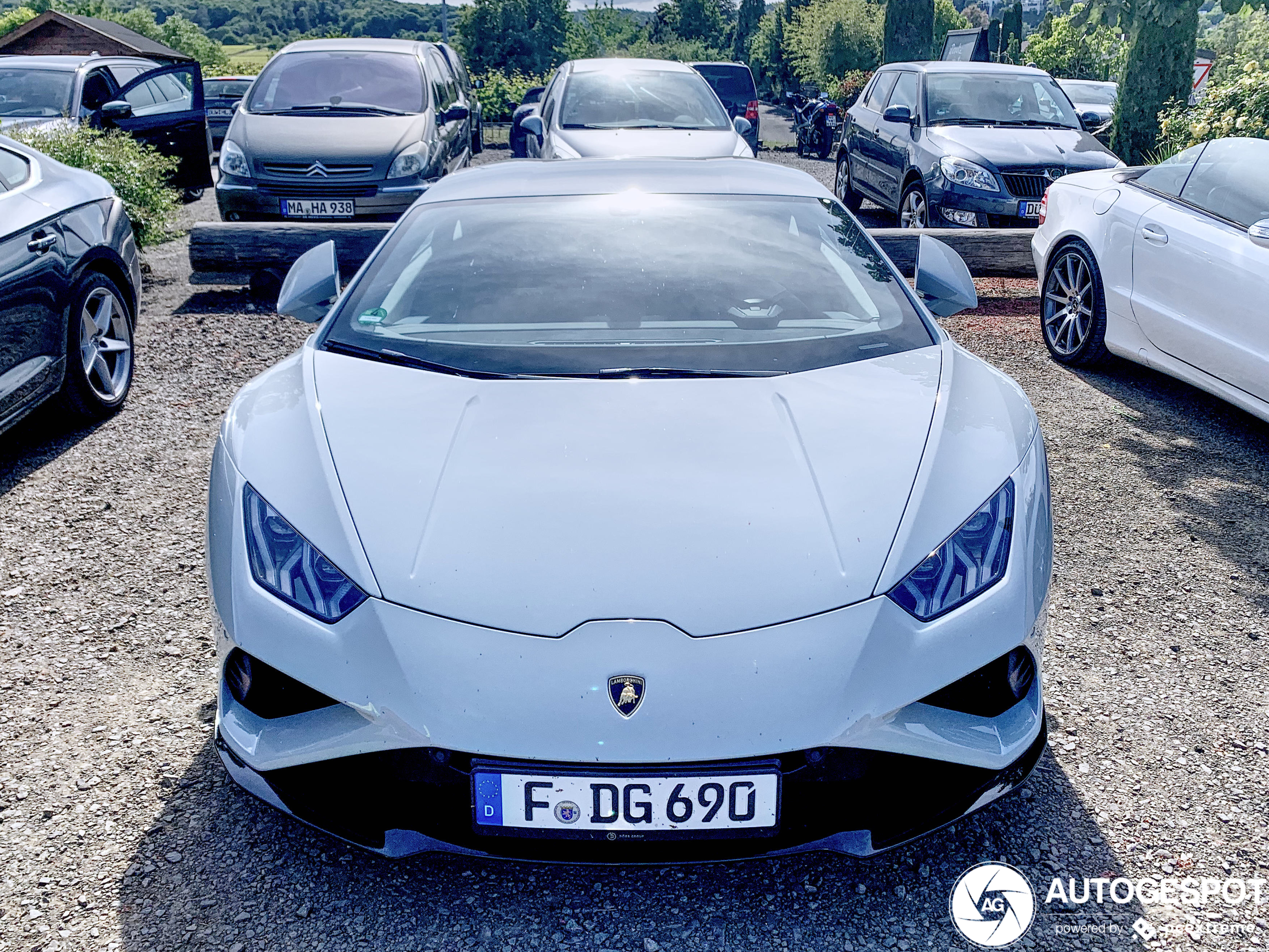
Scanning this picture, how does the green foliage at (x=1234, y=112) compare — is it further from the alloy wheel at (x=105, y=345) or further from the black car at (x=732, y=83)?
the black car at (x=732, y=83)

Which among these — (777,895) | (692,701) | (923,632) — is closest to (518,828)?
(692,701)

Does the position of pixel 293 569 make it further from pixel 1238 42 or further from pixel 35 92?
pixel 1238 42

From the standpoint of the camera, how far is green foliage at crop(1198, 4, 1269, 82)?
936cm

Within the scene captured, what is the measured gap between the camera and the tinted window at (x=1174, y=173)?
5703mm

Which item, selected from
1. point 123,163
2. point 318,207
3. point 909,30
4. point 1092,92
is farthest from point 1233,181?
point 909,30

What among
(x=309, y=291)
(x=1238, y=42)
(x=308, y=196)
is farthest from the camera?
(x=1238, y=42)

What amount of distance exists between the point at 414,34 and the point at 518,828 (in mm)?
81332


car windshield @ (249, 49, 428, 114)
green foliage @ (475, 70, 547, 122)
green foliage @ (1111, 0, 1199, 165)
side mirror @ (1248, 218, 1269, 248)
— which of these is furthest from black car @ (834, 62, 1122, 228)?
green foliage @ (475, 70, 547, 122)

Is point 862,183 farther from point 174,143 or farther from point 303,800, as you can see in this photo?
point 303,800

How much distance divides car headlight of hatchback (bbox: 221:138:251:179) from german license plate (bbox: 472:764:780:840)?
25.5ft

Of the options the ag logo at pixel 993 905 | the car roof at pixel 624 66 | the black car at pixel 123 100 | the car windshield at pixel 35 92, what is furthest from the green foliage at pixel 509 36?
the ag logo at pixel 993 905

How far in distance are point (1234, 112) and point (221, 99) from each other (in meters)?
17.9

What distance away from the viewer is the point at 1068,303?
6.45 meters

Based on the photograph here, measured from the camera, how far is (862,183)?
11312 millimetres
